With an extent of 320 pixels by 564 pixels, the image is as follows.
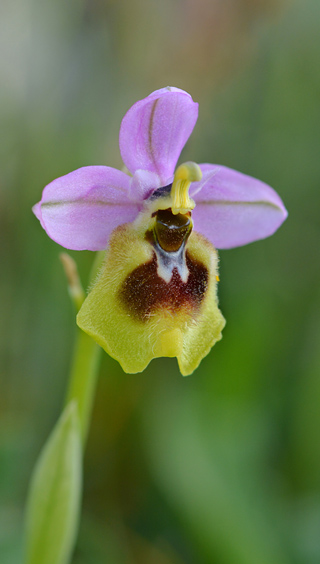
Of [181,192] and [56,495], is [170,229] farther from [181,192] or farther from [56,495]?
[56,495]

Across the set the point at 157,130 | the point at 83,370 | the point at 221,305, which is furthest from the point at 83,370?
the point at 221,305

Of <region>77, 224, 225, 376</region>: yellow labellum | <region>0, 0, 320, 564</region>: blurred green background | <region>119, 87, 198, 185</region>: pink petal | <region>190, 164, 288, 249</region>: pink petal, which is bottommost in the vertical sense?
<region>0, 0, 320, 564</region>: blurred green background

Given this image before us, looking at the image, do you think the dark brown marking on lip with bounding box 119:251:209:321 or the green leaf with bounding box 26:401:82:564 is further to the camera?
the green leaf with bounding box 26:401:82:564

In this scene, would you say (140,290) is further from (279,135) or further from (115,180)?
(279,135)

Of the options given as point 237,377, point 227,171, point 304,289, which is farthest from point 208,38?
point 227,171

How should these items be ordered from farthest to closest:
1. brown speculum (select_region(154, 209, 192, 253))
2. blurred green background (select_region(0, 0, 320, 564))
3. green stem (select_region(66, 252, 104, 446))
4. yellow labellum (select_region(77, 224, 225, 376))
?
1. blurred green background (select_region(0, 0, 320, 564))
2. green stem (select_region(66, 252, 104, 446))
3. brown speculum (select_region(154, 209, 192, 253))
4. yellow labellum (select_region(77, 224, 225, 376))

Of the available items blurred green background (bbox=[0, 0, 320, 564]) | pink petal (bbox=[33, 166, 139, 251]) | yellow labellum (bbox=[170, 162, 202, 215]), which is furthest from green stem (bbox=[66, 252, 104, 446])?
blurred green background (bbox=[0, 0, 320, 564])

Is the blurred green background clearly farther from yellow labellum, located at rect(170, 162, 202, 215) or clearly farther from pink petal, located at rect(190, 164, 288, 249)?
yellow labellum, located at rect(170, 162, 202, 215)
